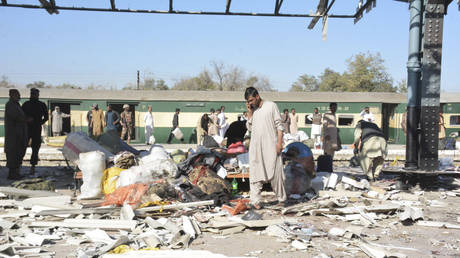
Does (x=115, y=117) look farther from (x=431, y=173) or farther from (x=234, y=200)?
(x=431, y=173)

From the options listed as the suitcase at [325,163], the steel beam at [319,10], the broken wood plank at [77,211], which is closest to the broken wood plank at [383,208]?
the suitcase at [325,163]

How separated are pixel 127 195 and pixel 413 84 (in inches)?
233

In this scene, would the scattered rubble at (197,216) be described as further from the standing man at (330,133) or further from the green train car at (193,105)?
the green train car at (193,105)

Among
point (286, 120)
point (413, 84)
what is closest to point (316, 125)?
point (286, 120)

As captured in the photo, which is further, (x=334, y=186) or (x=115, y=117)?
(x=115, y=117)

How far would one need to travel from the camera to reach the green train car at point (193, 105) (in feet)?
66.7

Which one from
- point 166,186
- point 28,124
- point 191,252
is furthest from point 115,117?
point 191,252

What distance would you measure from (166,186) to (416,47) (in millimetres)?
5612

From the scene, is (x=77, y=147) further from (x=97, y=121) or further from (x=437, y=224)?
(x=97, y=121)

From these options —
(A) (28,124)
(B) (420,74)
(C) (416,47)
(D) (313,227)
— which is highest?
(C) (416,47)

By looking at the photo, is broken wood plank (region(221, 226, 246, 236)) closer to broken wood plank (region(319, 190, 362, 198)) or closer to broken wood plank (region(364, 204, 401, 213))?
broken wood plank (region(364, 204, 401, 213))

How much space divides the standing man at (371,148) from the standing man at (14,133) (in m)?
7.60

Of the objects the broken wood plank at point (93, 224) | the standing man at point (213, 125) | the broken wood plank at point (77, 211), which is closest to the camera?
the broken wood plank at point (93, 224)

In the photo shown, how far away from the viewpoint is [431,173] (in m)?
7.69
